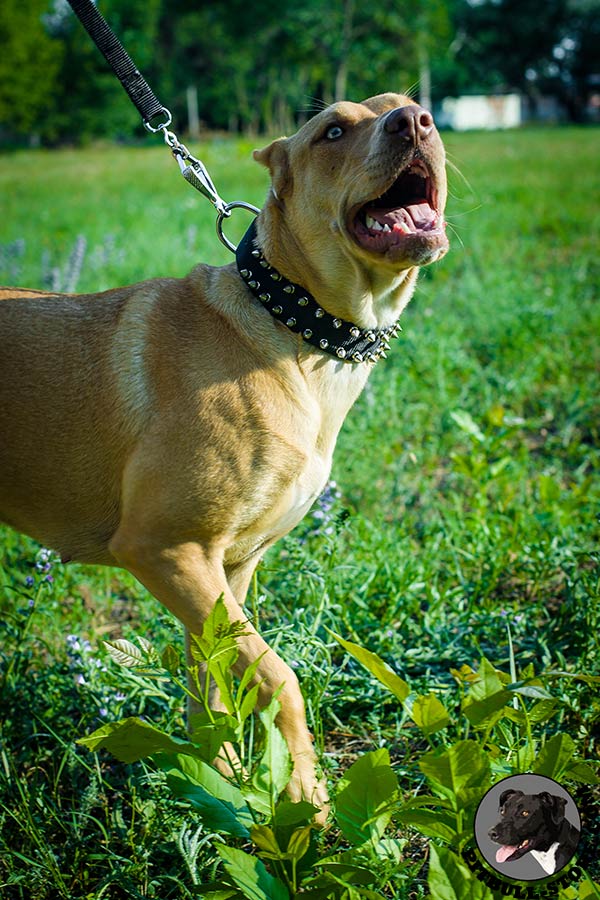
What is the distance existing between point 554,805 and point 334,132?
1.92 metres

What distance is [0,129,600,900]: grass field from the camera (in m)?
2.21

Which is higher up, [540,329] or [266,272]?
[266,272]

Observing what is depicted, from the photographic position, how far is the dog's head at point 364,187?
7.55 feet

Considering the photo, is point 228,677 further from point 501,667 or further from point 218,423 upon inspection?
point 501,667

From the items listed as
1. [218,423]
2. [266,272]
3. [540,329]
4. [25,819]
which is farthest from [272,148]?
[540,329]

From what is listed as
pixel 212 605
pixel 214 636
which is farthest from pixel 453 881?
pixel 212 605

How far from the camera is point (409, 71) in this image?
138 ft

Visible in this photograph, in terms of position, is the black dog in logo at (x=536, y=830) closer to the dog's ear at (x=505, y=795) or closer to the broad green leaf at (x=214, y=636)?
the dog's ear at (x=505, y=795)

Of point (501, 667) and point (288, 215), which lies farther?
point (501, 667)

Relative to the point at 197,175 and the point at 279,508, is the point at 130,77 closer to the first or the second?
the point at 197,175

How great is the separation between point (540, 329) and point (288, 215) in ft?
12.7

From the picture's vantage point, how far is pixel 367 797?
1700 mm

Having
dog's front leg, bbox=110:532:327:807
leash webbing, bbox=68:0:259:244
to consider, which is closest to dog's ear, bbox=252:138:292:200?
leash webbing, bbox=68:0:259:244

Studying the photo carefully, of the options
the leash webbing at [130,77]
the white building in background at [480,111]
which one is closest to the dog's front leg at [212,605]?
the leash webbing at [130,77]
